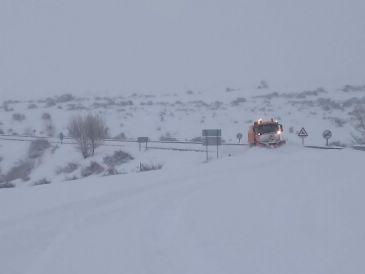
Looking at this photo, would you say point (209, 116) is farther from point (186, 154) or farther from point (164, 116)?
point (186, 154)

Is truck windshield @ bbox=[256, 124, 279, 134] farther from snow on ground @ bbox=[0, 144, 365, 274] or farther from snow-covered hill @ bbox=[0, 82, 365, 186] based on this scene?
snow on ground @ bbox=[0, 144, 365, 274]

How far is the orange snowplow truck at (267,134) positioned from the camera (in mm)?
27984

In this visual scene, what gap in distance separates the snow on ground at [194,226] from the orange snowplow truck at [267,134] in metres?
12.3

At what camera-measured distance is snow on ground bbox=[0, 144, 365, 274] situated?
25.4ft

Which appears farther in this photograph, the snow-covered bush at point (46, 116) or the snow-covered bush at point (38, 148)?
the snow-covered bush at point (46, 116)

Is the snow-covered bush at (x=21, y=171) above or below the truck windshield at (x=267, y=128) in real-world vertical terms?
below

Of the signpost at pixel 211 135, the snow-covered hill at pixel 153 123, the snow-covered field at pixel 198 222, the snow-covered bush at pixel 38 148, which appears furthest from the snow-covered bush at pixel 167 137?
the snow-covered field at pixel 198 222

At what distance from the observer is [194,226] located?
9.68 m

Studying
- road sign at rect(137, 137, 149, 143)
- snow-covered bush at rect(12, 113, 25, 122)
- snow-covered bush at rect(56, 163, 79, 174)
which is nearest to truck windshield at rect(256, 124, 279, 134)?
road sign at rect(137, 137, 149, 143)

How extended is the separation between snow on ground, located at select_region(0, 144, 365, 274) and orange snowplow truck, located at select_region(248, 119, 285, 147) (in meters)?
12.3

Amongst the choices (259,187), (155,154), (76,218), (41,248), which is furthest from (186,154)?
(41,248)

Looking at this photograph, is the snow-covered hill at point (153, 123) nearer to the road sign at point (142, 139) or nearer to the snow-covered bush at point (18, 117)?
the snow-covered bush at point (18, 117)

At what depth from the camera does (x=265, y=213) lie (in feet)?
33.8

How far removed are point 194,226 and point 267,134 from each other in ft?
62.7
